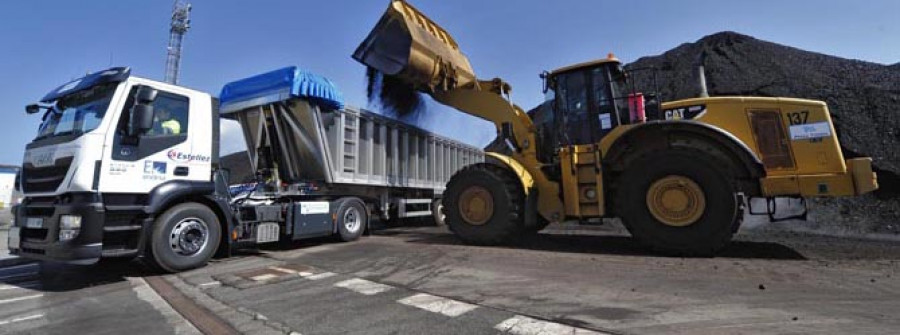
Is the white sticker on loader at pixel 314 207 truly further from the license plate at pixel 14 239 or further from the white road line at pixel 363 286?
the license plate at pixel 14 239

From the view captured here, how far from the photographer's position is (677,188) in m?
6.52

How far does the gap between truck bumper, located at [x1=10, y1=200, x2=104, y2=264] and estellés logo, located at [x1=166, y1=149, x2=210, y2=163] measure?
1.01m

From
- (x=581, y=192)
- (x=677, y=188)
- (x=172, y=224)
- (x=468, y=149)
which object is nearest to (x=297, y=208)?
(x=172, y=224)

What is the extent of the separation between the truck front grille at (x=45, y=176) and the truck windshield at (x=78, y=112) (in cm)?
38

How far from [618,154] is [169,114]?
233 inches

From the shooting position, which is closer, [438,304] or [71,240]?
[438,304]

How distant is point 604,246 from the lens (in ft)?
25.6

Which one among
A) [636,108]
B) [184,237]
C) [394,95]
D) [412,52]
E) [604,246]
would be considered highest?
[412,52]

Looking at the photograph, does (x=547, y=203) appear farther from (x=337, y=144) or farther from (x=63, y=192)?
(x=63, y=192)

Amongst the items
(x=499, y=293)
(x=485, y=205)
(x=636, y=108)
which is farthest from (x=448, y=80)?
(x=499, y=293)

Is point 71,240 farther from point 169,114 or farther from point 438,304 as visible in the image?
point 438,304

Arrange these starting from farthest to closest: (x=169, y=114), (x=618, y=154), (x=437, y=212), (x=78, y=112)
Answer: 1. (x=437, y=212)
2. (x=618, y=154)
3. (x=169, y=114)
4. (x=78, y=112)

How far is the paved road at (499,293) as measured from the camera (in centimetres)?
369

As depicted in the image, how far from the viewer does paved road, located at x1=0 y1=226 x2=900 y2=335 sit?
3.69 m
